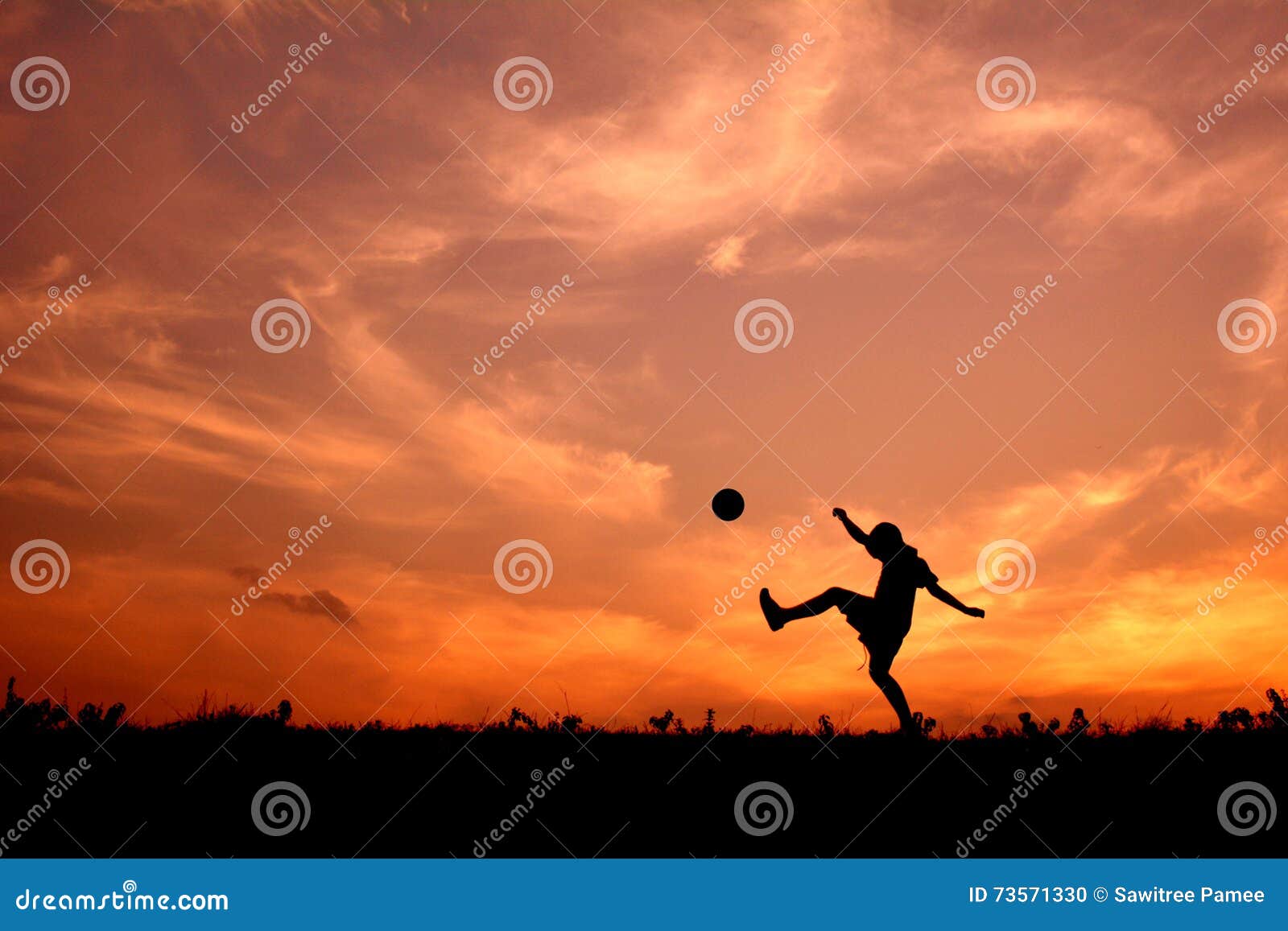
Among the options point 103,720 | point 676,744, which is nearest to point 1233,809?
point 676,744

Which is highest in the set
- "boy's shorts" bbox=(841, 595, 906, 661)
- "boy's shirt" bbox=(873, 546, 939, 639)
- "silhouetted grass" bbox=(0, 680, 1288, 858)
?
"boy's shirt" bbox=(873, 546, 939, 639)

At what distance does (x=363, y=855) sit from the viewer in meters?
9.77

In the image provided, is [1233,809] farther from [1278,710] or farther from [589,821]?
[589,821]

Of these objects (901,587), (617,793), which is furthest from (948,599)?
(617,793)

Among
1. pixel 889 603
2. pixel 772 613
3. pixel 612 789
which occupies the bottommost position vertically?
pixel 612 789

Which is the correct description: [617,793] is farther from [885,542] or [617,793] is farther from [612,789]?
[885,542]

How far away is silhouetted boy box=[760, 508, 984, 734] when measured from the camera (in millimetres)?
13031

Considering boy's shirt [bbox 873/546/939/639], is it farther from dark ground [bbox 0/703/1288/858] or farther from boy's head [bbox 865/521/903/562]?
dark ground [bbox 0/703/1288/858]

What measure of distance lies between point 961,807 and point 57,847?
815 centimetres

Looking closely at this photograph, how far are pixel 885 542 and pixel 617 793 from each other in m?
4.47

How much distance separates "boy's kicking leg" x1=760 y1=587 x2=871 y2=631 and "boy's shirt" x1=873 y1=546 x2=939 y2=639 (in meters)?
0.26

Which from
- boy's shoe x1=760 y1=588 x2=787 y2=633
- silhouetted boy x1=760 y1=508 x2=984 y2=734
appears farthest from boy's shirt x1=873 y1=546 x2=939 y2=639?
boy's shoe x1=760 y1=588 x2=787 y2=633

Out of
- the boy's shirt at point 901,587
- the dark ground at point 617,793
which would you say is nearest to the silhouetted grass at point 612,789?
the dark ground at point 617,793

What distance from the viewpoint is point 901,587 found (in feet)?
42.9
